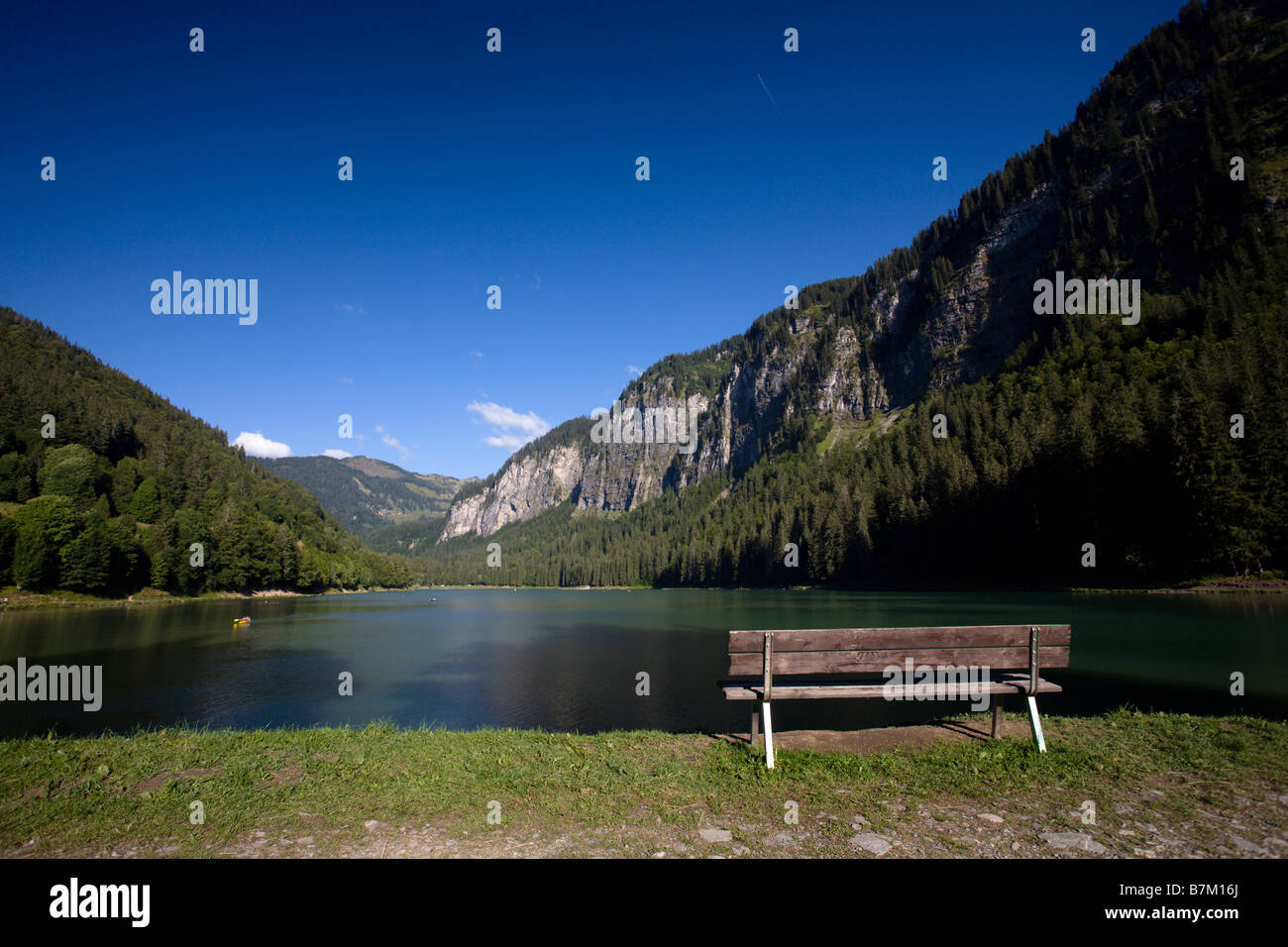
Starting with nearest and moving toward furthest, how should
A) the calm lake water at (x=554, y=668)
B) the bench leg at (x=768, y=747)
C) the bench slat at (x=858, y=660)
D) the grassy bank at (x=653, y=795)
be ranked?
the grassy bank at (x=653, y=795), the bench leg at (x=768, y=747), the bench slat at (x=858, y=660), the calm lake water at (x=554, y=668)

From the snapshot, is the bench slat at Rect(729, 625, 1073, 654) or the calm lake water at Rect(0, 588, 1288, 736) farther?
the calm lake water at Rect(0, 588, 1288, 736)

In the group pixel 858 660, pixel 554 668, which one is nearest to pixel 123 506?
pixel 554 668

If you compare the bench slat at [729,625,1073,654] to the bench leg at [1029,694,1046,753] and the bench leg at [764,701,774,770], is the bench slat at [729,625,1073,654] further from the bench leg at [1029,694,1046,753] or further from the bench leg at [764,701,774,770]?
the bench leg at [764,701,774,770]

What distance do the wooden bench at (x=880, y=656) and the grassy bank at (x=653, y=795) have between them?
0.88 m

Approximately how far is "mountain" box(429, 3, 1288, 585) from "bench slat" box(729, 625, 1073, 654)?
6071cm

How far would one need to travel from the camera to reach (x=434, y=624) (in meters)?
60.8

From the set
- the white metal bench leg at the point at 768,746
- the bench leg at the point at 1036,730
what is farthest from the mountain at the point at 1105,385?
the white metal bench leg at the point at 768,746

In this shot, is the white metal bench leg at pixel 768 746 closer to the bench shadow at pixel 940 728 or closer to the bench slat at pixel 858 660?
the bench slat at pixel 858 660

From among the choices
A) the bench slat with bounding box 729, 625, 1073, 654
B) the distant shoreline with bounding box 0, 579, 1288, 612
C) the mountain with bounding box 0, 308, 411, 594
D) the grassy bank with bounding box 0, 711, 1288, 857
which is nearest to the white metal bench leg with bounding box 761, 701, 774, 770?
the grassy bank with bounding box 0, 711, 1288, 857

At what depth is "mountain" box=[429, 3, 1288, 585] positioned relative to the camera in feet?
182

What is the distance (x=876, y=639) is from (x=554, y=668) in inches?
923

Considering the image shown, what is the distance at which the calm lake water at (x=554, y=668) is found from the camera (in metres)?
17.4

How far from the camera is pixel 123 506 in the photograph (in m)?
102

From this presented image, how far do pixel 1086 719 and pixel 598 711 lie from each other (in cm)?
1355
